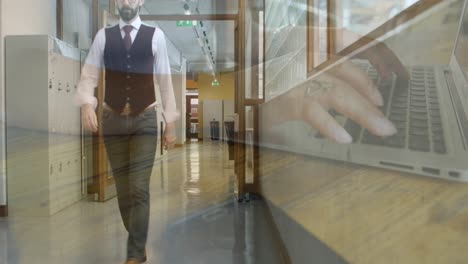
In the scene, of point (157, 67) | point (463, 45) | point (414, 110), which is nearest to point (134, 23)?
point (157, 67)

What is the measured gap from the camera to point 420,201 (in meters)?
0.55

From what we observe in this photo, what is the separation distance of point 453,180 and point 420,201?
0.10 m

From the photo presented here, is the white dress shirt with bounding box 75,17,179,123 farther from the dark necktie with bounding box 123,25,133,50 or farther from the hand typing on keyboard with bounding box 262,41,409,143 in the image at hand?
the hand typing on keyboard with bounding box 262,41,409,143

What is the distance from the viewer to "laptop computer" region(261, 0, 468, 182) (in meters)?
0.45

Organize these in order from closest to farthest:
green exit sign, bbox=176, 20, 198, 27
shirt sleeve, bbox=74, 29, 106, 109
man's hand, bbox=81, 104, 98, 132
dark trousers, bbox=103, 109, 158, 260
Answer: dark trousers, bbox=103, 109, 158, 260 < shirt sleeve, bbox=74, 29, 106, 109 < man's hand, bbox=81, 104, 98, 132 < green exit sign, bbox=176, 20, 198, 27

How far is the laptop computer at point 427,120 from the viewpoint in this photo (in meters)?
0.45

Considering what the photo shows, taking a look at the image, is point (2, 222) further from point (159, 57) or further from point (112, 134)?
point (159, 57)

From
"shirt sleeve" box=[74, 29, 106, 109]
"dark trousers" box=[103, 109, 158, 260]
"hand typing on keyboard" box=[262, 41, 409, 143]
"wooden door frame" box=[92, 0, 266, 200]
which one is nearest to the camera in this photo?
"hand typing on keyboard" box=[262, 41, 409, 143]

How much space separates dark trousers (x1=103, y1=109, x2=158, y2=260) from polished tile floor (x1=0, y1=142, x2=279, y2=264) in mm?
140

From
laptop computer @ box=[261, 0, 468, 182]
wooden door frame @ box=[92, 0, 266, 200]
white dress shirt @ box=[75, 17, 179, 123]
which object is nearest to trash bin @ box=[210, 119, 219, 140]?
wooden door frame @ box=[92, 0, 266, 200]

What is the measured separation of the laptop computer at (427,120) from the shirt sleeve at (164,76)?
5.62ft

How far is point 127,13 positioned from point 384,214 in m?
2.13

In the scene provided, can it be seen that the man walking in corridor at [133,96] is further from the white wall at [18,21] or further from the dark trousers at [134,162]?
the white wall at [18,21]

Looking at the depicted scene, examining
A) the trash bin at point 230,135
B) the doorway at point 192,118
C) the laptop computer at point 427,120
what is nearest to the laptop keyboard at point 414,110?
the laptop computer at point 427,120
